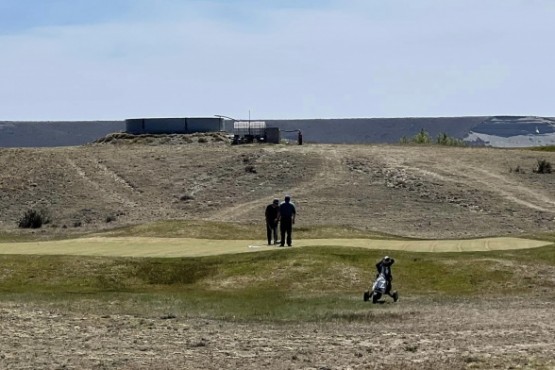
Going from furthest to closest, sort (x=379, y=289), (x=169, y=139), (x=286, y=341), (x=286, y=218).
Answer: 1. (x=169, y=139)
2. (x=286, y=218)
3. (x=379, y=289)
4. (x=286, y=341)

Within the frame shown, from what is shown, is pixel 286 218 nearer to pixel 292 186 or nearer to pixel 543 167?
pixel 292 186

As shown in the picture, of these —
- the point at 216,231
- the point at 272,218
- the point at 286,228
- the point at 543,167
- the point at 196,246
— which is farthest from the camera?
the point at 543,167

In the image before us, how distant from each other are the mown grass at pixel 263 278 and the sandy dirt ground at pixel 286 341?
3359 mm

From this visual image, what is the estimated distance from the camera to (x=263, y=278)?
134 feet

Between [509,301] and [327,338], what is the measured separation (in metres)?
10.3

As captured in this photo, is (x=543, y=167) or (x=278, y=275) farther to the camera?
(x=543, y=167)

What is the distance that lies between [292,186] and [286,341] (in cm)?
6626

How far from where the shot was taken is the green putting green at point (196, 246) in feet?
154

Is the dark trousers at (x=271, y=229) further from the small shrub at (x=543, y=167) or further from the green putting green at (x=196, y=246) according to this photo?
the small shrub at (x=543, y=167)

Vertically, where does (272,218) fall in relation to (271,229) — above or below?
above

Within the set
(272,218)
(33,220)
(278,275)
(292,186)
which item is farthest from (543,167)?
(278,275)

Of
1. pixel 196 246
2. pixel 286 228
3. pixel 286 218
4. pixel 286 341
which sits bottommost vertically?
pixel 196 246

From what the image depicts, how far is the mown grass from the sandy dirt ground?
11.0 feet

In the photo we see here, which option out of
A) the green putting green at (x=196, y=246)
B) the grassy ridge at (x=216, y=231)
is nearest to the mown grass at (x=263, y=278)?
the green putting green at (x=196, y=246)
